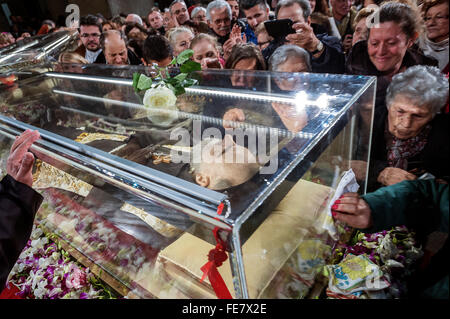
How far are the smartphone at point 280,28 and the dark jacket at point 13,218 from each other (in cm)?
217

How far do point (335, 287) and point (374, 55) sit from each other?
1405mm

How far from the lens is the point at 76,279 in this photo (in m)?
1.54

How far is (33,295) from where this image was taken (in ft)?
5.26

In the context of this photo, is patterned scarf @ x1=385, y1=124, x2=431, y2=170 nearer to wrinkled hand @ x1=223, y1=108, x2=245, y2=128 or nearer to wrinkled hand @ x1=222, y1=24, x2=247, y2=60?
wrinkled hand @ x1=223, y1=108, x2=245, y2=128

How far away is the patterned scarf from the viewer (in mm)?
1484

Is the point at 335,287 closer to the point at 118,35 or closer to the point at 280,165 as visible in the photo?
the point at 280,165

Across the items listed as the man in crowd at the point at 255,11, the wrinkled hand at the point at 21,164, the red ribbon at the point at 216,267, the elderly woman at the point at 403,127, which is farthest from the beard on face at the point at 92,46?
the red ribbon at the point at 216,267

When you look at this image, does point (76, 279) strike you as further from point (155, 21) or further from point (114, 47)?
point (155, 21)

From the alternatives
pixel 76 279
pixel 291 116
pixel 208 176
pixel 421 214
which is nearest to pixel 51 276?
pixel 76 279

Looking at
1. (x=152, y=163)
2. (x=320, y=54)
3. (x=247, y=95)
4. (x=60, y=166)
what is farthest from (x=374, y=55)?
(x=60, y=166)

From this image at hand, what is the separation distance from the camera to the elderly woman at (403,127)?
124cm

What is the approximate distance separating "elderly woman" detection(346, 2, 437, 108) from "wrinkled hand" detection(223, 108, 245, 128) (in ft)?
2.67

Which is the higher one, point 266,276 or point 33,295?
point 266,276
